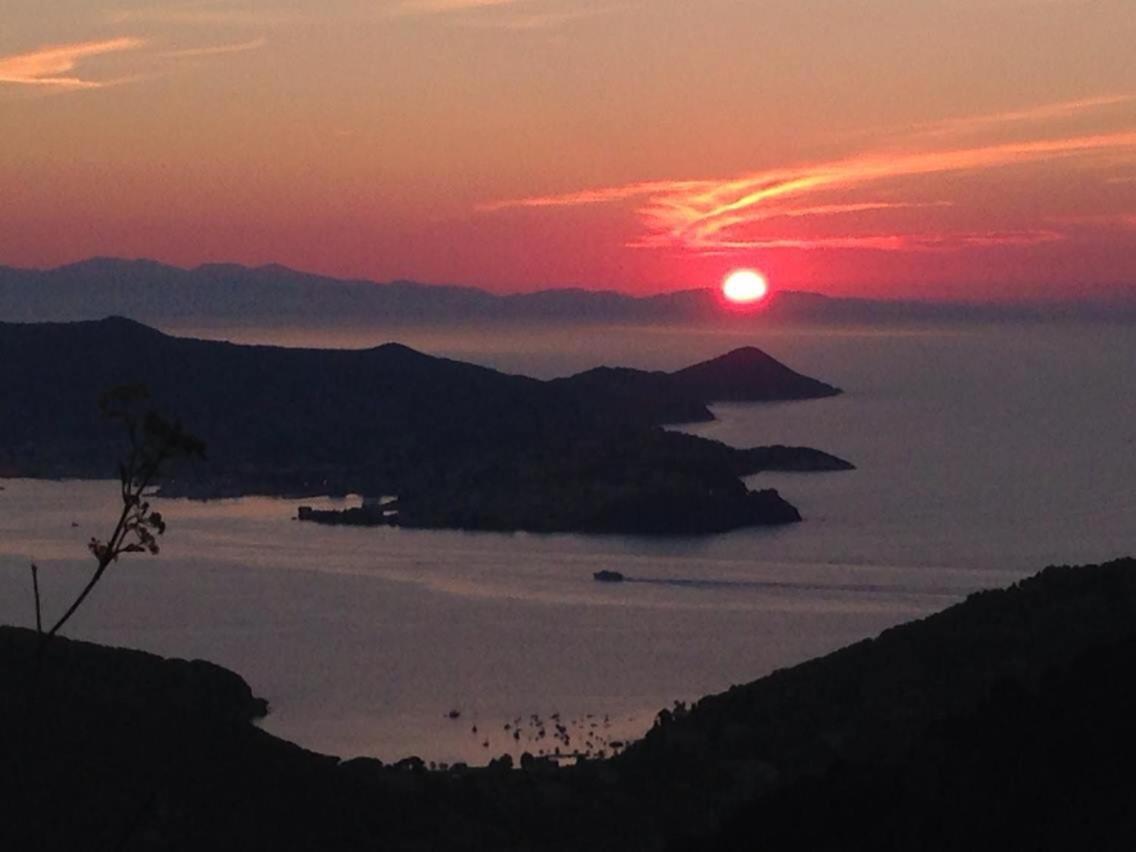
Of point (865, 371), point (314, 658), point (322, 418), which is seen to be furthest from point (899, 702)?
point (865, 371)

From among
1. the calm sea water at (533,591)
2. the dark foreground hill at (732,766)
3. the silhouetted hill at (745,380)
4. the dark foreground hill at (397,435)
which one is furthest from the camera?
the silhouetted hill at (745,380)

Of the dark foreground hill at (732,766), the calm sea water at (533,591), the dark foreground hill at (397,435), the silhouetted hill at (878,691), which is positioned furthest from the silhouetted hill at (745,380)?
the dark foreground hill at (732,766)

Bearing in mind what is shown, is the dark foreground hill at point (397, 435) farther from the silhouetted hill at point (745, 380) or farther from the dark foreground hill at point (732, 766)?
the dark foreground hill at point (732, 766)

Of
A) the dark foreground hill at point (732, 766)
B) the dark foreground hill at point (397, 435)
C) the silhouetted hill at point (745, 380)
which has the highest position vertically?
the silhouetted hill at point (745, 380)

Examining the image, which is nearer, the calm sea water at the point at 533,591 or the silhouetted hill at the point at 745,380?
the calm sea water at the point at 533,591

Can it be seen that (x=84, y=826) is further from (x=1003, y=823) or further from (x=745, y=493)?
(x=745, y=493)

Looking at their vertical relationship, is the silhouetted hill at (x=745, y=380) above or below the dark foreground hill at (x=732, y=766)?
above

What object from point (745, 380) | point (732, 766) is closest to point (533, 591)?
point (732, 766)
